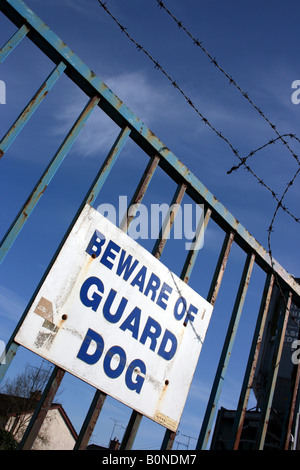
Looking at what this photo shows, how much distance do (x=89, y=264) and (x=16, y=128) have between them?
43.6 inches

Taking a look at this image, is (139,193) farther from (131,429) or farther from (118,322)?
(131,429)

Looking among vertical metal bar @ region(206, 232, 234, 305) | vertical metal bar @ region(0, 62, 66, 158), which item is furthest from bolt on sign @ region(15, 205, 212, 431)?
vertical metal bar @ region(0, 62, 66, 158)

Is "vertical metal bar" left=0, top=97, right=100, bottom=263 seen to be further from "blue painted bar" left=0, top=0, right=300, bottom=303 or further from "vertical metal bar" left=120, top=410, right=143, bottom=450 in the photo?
"vertical metal bar" left=120, top=410, right=143, bottom=450

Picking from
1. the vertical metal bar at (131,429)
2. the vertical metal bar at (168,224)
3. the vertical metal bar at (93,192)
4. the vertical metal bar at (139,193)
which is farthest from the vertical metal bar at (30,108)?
the vertical metal bar at (131,429)

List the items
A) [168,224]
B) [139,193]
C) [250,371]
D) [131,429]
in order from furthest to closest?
[250,371] < [168,224] < [139,193] < [131,429]

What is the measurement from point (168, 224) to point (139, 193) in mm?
409

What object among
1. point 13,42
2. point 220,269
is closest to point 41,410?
point 220,269

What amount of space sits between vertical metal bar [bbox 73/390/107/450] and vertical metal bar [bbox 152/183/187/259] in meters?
1.28

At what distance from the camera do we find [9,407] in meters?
29.8

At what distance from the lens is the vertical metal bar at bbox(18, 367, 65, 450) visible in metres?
2.42

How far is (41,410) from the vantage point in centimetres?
250

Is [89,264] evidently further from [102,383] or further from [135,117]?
[135,117]

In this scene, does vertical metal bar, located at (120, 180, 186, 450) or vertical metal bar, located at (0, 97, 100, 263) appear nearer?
vertical metal bar, located at (0, 97, 100, 263)

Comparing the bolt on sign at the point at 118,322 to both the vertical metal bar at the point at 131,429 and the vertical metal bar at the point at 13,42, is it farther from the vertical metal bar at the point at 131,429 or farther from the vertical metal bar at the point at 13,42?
the vertical metal bar at the point at 13,42
